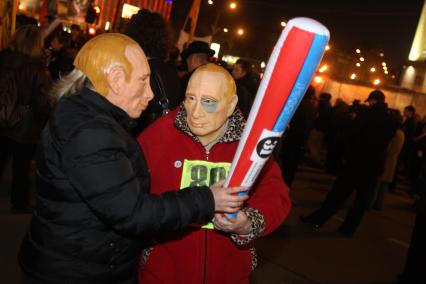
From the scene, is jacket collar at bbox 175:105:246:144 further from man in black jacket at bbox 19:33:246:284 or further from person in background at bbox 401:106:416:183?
person in background at bbox 401:106:416:183

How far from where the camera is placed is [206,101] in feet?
6.90

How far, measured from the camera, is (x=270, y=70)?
157cm

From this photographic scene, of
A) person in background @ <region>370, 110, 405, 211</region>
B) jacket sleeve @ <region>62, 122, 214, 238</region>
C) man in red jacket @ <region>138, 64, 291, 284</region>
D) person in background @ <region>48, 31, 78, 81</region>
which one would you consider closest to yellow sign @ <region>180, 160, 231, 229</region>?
man in red jacket @ <region>138, 64, 291, 284</region>

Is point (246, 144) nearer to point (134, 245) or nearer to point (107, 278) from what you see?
point (134, 245)

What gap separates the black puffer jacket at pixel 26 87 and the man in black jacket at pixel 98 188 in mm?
3115

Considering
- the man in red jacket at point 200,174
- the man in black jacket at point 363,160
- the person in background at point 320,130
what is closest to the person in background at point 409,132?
the person in background at point 320,130

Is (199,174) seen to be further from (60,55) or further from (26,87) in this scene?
(60,55)

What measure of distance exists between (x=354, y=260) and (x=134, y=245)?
15.2 feet

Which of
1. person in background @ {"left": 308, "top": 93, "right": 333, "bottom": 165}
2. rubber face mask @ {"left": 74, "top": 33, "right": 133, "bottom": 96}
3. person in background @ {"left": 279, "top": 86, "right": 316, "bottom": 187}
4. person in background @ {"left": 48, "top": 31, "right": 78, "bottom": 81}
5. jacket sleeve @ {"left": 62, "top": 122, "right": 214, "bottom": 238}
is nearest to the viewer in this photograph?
jacket sleeve @ {"left": 62, "top": 122, "right": 214, "bottom": 238}

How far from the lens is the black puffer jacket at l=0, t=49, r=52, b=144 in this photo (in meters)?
4.71

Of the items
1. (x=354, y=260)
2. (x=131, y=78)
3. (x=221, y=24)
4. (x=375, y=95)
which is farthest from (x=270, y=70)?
(x=221, y=24)

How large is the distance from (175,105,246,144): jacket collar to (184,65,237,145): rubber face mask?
7 cm

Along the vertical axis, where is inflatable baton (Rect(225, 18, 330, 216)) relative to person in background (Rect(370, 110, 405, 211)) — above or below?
above

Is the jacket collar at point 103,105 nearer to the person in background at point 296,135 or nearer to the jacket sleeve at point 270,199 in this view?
the jacket sleeve at point 270,199
